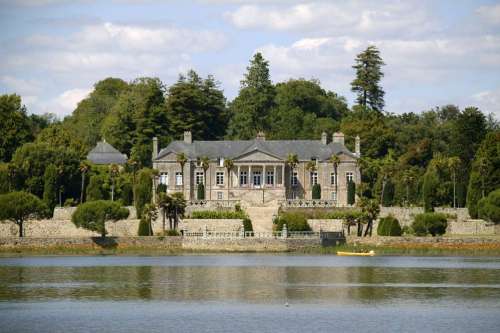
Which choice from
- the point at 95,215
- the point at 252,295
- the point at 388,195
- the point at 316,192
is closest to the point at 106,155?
the point at 316,192

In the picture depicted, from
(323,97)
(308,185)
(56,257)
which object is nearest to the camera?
(56,257)

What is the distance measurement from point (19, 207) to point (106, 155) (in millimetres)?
24896

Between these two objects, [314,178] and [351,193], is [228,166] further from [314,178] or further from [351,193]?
[351,193]

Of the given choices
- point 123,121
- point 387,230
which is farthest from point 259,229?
point 123,121

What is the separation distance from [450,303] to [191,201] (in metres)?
42.8

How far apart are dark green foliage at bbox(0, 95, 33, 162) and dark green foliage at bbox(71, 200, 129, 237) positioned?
1931 centimetres

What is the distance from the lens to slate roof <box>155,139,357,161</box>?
98.6m

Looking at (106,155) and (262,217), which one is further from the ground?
(106,155)

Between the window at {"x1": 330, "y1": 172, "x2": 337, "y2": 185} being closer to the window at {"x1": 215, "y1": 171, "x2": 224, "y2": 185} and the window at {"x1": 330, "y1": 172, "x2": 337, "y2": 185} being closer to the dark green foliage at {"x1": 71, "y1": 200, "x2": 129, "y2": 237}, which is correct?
the window at {"x1": 215, "y1": 171, "x2": 224, "y2": 185}

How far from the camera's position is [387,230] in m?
83.4

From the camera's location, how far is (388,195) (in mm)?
92750

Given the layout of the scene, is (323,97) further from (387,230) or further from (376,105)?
(387,230)

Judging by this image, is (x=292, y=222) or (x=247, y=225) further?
(x=247, y=225)

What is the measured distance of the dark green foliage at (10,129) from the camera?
10188 centimetres
